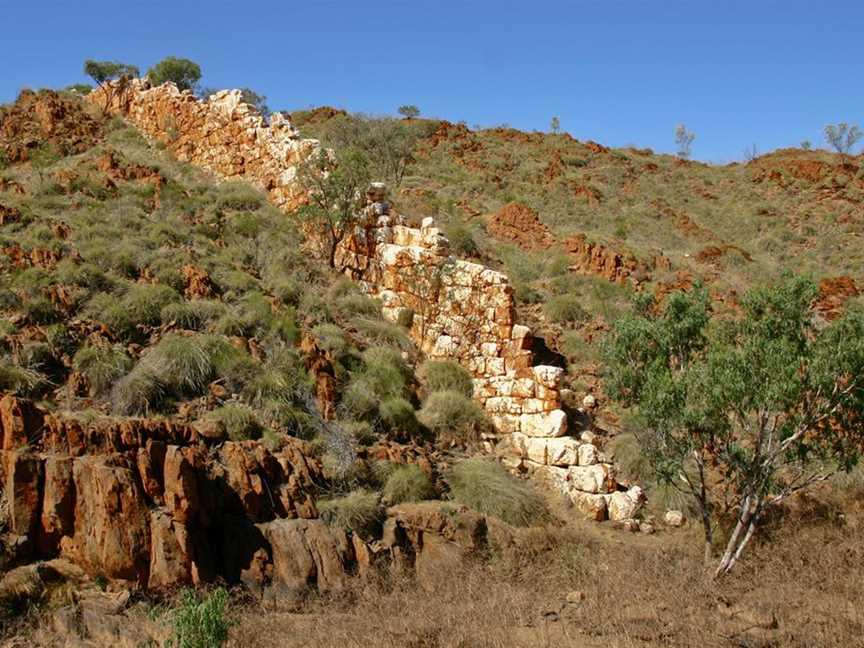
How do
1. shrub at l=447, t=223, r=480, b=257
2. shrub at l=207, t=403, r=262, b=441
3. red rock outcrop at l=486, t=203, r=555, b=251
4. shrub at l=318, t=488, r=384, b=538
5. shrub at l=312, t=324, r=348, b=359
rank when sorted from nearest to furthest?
shrub at l=318, t=488, r=384, b=538 < shrub at l=207, t=403, r=262, b=441 < shrub at l=312, t=324, r=348, b=359 < shrub at l=447, t=223, r=480, b=257 < red rock outcrop at l=486, t=203, r=555, b=251

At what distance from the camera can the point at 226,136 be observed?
20.3 meters

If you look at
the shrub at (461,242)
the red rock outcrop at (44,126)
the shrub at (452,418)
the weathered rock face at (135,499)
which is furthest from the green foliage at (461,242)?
the red rock outcrop at (44,126)

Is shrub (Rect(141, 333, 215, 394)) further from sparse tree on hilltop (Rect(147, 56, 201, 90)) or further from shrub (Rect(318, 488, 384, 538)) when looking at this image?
sparse tree on hilltop (Rect(147, 56, 201, 90))

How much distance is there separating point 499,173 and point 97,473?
102 ft

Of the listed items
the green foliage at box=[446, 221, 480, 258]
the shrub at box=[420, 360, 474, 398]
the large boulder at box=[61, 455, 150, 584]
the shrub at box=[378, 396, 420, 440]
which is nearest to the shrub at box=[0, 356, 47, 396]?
the large boulder at box=[61, 455, 150, 584]

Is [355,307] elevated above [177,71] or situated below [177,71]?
below

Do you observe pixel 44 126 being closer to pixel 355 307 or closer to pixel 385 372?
pixel 355 307

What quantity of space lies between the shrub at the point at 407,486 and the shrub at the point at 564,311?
7256 mm

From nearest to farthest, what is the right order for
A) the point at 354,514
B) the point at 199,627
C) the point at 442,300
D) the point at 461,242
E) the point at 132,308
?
the point at 199,627
the point at 354,514
the point at 132,308
the point at 442,300
the point at 461,242

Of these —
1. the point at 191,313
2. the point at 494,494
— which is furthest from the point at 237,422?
the point at 494,494

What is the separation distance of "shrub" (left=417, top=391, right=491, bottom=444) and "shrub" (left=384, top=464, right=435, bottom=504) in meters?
1.73

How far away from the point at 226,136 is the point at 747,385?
1657 centimetres

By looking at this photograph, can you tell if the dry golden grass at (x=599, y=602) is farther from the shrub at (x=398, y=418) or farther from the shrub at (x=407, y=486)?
the shrub at (x=398, y=418)

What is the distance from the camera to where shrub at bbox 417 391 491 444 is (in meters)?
12.2
